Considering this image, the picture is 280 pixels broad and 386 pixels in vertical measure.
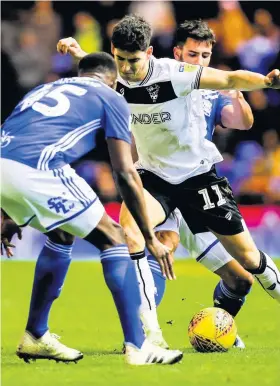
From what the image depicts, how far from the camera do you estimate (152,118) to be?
7699 mm

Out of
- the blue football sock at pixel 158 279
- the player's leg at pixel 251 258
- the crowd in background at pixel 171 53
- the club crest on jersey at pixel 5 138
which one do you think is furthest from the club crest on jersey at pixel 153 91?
the crowd in background at pixel 171 53

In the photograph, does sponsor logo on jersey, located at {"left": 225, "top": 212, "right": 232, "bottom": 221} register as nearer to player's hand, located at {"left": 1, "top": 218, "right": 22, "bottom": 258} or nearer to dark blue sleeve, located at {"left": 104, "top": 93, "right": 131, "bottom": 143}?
player's hand, located at {"left": 1, "top": 218, "right": 22, "bottom": 258}

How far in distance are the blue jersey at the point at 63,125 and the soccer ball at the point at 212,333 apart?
1861 mm

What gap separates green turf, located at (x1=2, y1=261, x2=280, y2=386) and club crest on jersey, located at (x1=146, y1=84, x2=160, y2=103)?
1.90m

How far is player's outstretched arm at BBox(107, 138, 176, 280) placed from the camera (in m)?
5.89

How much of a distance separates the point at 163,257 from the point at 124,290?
0.31 meters

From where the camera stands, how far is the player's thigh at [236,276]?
8.06 m

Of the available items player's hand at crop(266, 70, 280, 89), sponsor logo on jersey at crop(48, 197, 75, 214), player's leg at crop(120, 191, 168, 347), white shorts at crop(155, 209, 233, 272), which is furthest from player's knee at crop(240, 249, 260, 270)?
sponsor logo on jersey at crop(48, 197, 75, 214)

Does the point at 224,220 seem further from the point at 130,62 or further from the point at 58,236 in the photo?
the point at 58,236

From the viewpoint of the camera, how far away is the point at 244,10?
1773cm

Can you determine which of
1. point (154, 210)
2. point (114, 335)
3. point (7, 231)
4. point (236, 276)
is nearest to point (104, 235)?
point (7, 231)

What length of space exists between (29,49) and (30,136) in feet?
37.6

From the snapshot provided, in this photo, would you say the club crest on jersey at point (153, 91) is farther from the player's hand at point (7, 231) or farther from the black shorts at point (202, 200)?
the player's hand at point (7, 231)

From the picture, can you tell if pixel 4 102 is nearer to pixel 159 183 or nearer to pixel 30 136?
pixel 159 183
